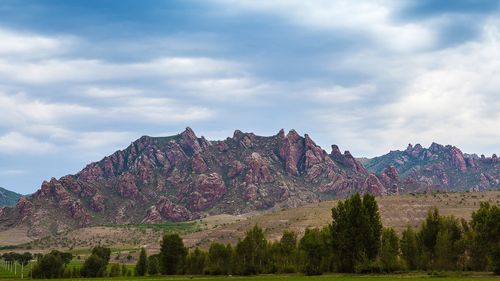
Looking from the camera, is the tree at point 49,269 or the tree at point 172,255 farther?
the tree at point 49,269

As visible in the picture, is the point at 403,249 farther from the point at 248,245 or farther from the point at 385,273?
the point at 248,245

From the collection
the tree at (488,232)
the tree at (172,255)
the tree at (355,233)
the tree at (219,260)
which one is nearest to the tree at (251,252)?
the tree at (219,260)

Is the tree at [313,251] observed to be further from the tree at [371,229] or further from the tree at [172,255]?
the tree at [172,255]

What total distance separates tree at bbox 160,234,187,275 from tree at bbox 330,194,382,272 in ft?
132

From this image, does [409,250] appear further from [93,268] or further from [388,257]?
[93,268]

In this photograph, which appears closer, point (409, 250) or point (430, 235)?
point (430, 235)

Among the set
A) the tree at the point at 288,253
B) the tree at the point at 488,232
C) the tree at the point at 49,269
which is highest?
the tree at the point at 488,232

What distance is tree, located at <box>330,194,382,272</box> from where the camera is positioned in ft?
365

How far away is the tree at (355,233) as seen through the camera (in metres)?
111

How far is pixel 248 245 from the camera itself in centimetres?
12506

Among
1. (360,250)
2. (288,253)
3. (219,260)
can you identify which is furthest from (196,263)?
(360,250)

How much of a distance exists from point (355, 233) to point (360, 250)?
3500 mm

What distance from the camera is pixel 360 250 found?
4360 inches

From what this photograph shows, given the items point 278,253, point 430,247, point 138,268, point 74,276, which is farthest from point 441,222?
point 74,276
